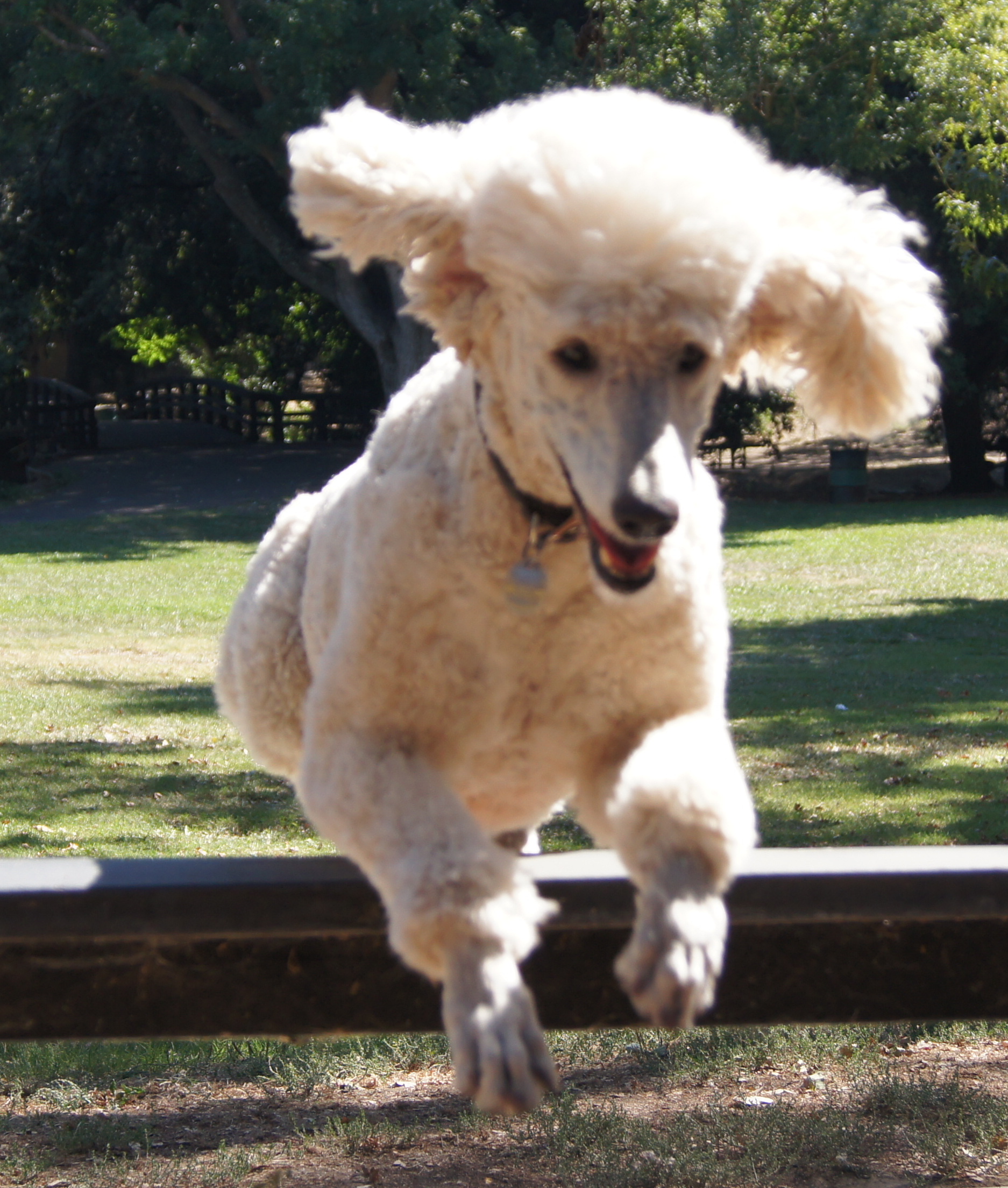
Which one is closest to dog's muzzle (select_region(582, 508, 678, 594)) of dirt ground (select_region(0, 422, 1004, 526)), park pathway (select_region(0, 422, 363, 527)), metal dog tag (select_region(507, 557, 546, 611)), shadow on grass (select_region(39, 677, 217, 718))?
metal dog tag (select_region(507, 557, 546, 611))

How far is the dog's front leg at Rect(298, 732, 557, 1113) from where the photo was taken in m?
2.13

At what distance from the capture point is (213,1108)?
165 inches

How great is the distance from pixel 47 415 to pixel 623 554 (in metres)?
28.7

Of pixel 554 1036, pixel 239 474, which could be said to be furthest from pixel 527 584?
pixel 239 474

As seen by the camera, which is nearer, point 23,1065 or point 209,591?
point 23,1065

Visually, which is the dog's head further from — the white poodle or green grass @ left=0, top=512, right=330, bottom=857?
green grass @ left=0, top=512, right=330, bottom=857

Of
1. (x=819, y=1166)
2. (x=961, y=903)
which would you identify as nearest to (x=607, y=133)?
(x=961, y=903)

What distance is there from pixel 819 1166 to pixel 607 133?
8.48 feet

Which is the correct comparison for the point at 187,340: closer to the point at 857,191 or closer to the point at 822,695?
the point at 822,695

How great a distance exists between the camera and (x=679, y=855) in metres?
2.43

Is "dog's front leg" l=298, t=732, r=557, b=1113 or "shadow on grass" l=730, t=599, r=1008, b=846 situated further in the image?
"shadow on grass" l=730, t=599, r=1008, b=846

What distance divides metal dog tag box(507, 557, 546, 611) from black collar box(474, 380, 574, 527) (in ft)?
0.29

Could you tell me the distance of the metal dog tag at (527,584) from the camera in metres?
2.70

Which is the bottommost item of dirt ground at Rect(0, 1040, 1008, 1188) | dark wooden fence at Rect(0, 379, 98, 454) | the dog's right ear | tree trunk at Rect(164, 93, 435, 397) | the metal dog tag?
dirt ground at Rect(0, 1040, 1008, 1188)
